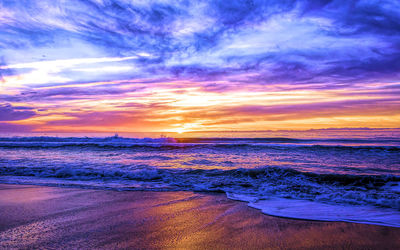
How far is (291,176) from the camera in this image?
665cm

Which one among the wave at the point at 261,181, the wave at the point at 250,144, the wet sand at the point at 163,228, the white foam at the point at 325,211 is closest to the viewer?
the wet sand at the point at 163,228

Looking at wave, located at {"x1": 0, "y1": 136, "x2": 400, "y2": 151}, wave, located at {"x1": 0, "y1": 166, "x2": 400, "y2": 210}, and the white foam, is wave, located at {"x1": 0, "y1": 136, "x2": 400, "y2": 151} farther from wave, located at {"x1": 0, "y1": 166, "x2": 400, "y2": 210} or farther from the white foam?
the white foam

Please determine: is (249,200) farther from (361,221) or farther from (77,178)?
(77,178)

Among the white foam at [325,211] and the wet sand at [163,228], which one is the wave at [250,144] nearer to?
the white foam at [325,211]

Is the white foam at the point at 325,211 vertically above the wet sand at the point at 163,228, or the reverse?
the wet sand at the point at 163,228

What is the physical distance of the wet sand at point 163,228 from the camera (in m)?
2.51

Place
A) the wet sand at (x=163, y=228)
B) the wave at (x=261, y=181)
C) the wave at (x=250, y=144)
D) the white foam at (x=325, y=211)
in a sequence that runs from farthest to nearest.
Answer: the wave at (x=250, y=144), the wave at (x=261, y=181), the white foam at (x=325, y=211), the wet sand at (x=163, y=228)

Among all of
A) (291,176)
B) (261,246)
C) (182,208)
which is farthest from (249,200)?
(291,176)

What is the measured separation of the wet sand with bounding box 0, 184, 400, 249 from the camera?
8.22 feet

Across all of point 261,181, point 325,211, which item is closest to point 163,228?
point 325,211

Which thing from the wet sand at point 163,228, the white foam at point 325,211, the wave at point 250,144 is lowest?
the white foam at point 325,211

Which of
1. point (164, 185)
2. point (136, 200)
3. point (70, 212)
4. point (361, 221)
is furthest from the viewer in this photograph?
point (164, 185)

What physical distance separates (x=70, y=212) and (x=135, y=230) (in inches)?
53.4

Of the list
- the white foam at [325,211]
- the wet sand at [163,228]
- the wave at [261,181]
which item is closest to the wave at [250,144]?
the wave at [261,181]
